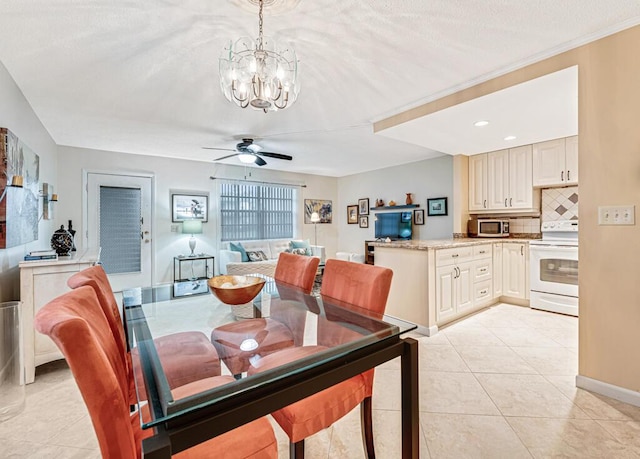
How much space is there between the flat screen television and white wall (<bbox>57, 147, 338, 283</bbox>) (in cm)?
238

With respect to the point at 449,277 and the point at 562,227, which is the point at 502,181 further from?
the point at 449,277

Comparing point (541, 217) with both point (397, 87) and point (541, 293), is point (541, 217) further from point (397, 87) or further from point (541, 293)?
point (397, 87)

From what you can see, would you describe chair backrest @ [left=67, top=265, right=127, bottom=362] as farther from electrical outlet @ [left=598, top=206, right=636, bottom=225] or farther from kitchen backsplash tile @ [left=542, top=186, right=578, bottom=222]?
kitchen backsplash tile @ [left=542, top=186, right=578, bottom=222]

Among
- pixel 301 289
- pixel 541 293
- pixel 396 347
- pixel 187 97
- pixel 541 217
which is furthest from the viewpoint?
pixel 541 217

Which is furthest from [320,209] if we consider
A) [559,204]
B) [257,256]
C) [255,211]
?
[559,204]

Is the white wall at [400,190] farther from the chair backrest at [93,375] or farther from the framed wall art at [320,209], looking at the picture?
the chair backrest at [93,375]

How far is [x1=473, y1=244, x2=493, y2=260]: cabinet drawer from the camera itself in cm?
373

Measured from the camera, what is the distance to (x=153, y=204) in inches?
208

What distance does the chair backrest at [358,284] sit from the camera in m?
1.51

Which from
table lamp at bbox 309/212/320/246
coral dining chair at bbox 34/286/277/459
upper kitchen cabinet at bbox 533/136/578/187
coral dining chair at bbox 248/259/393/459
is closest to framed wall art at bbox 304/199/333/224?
table lamp at bbox 309/212/320/246

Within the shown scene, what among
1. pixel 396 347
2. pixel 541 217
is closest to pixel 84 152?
pixel 396 347

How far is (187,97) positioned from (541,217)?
15.6 ft

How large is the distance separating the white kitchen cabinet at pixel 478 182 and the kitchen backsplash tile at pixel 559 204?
743 millimetres

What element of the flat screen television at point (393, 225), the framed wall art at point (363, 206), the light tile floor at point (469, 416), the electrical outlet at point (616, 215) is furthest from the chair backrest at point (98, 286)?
the framed wall art at point (363, 206)
